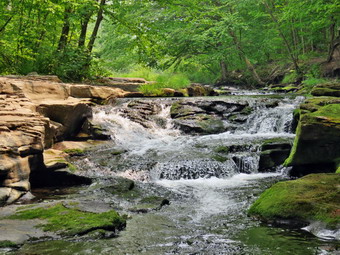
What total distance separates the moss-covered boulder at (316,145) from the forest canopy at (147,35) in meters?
8.44

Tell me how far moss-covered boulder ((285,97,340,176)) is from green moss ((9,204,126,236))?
4974 mm

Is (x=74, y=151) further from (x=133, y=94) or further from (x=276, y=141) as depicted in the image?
(x=133, y=94)

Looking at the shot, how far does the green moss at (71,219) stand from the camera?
4.33m

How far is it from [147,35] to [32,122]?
10.4 m

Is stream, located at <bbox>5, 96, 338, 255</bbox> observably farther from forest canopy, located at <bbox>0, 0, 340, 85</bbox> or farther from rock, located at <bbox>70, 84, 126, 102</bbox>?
forest canopy, located at <bbox>0, 0, 340, 85</bbox>

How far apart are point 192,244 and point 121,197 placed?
2628 mm

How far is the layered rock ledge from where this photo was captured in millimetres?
6445

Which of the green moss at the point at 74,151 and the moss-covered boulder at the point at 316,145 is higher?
the moss-covered boulder at the point at 316,145

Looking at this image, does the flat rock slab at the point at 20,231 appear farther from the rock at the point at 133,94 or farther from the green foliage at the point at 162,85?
the green foliage at the point at 162,85

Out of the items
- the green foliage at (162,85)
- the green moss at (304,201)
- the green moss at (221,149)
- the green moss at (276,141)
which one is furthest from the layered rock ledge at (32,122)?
the green moss at (276,141)

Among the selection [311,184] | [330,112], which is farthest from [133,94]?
[311,184]

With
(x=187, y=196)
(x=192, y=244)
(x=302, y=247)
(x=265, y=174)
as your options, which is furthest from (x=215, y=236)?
(x=265, y=174)

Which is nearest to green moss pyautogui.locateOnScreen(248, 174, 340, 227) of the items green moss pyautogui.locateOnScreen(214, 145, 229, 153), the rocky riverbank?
the rocky riverbank

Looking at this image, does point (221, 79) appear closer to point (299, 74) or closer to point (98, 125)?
point (299, 74)
